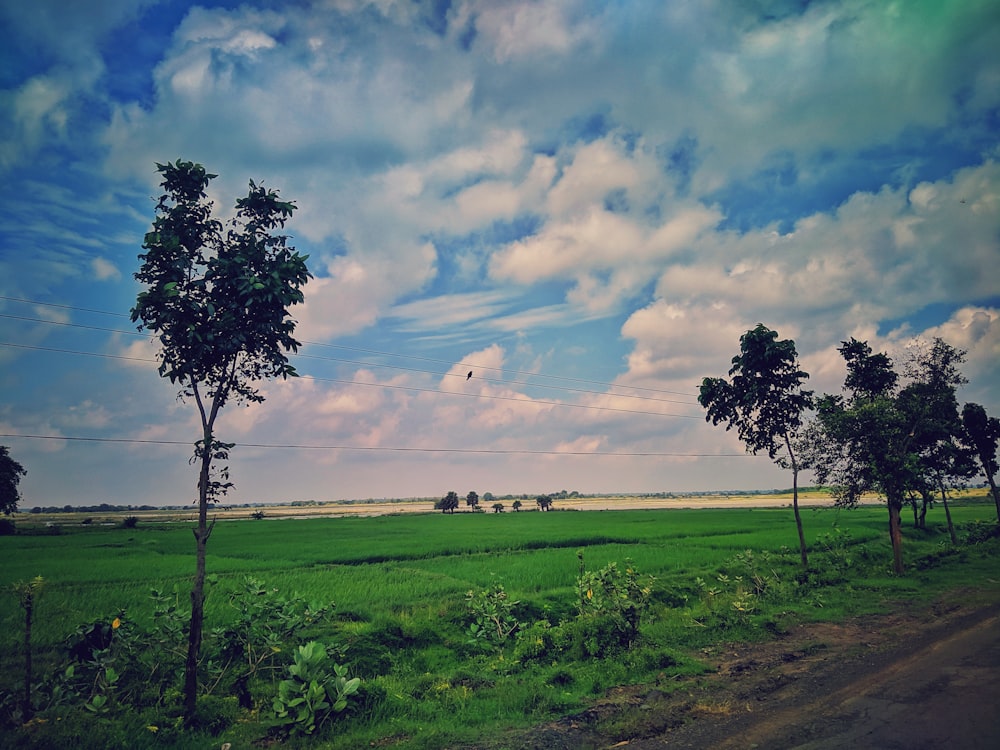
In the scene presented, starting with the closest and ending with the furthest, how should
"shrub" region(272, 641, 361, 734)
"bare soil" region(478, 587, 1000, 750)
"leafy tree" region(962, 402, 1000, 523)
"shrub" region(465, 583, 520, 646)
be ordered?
"bare soil" region(478, 587, 1000, 750)
"shrub" region(272, 641, 361, 734)
"shrub" region(465, 583, 520, 646)
"leafy tree" region(962, 402, 1000, 523)

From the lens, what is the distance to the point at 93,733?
26.3 feet

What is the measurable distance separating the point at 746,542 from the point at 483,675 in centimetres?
3009

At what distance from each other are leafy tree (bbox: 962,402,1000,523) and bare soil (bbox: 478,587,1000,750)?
3408cm

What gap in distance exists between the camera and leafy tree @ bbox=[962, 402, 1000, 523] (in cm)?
3694

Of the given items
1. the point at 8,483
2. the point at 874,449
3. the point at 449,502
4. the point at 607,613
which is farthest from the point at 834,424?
the point at 449,502

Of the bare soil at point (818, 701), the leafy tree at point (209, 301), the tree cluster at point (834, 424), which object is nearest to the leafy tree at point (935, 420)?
the tree cluster at point (834, 424)

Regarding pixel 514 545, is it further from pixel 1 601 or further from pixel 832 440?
pixel 1 601

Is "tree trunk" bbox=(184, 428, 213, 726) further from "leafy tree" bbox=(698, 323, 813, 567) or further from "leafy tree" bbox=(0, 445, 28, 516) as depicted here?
"leafy tree" bbox=(0, 445, 28, 516)

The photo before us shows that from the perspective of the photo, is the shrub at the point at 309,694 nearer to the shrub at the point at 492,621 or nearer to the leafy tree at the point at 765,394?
the shrub at the point at 492,621

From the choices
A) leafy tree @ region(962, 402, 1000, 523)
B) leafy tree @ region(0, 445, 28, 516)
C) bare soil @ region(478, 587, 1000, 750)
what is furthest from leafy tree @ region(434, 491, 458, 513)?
bare soil @ region(478, 587, 1000, 750)

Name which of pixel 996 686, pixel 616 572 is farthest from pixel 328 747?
pixel 996 686

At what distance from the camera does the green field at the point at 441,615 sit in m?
8.56

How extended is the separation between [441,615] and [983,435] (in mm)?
42574

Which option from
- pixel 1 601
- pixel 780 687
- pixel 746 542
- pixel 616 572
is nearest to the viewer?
pixel 780 687
